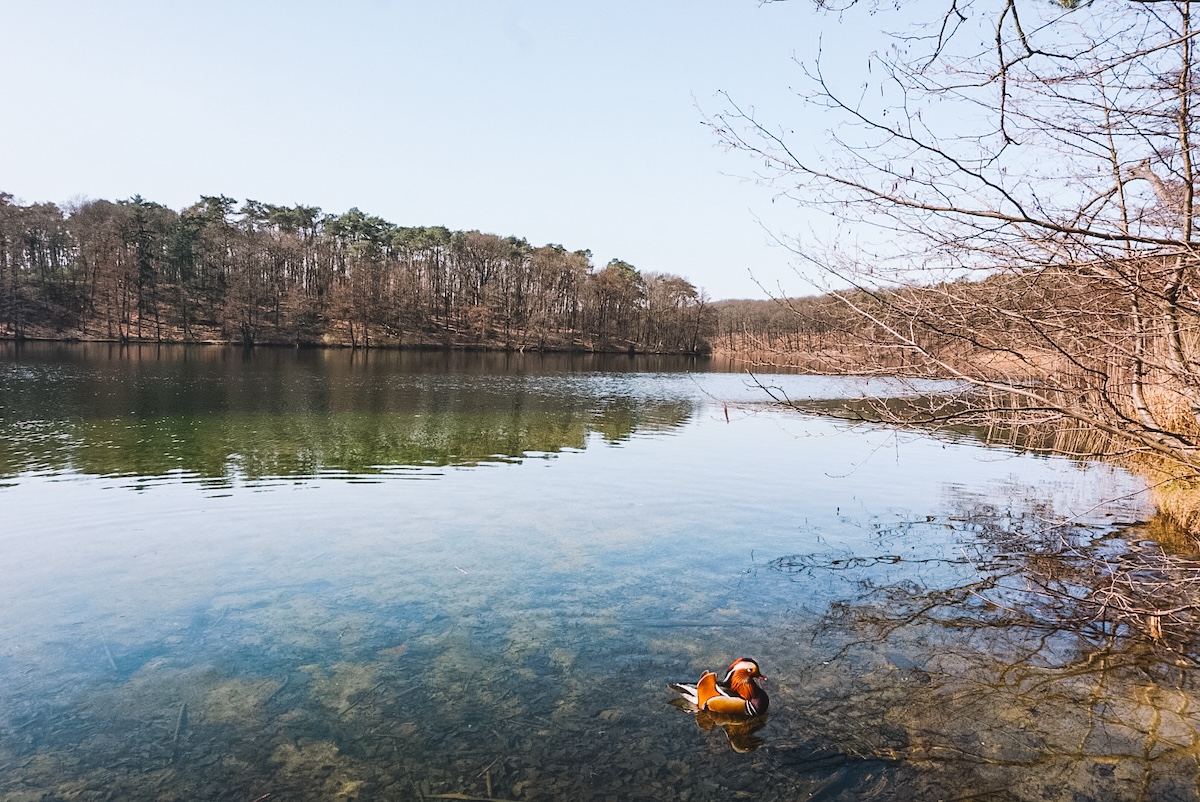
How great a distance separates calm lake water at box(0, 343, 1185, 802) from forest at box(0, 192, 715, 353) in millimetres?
56505

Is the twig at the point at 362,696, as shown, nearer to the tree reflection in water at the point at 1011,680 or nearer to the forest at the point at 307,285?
the tree reflection in water at the point at 1011,680

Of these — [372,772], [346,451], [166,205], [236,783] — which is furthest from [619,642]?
[166,205]

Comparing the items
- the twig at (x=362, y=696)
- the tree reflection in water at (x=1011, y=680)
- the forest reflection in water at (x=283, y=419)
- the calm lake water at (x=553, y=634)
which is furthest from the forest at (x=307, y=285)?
the twig at (x=362, y=696)

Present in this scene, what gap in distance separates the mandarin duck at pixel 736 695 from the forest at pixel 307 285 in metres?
63.0

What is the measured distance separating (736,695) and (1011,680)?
2.33 m

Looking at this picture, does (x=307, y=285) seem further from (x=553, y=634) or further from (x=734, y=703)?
(x=734, y=703)

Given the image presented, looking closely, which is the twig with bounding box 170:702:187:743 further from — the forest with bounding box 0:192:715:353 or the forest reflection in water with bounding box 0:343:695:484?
the forest with bounding box 0:192:715:353

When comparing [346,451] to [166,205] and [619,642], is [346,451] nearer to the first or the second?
[619,642]

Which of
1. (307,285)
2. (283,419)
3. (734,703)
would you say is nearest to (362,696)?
(734,703)

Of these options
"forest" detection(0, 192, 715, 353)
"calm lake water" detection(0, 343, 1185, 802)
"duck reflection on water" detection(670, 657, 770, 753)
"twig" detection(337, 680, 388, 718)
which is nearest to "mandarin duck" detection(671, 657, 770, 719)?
"duck reflection on water" detection(670, 657, 770, 753)

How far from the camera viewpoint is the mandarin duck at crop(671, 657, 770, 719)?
4809 mm

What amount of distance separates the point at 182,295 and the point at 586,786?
7318 centimetres

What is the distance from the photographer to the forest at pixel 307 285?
204 feet

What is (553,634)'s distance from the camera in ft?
20.5
